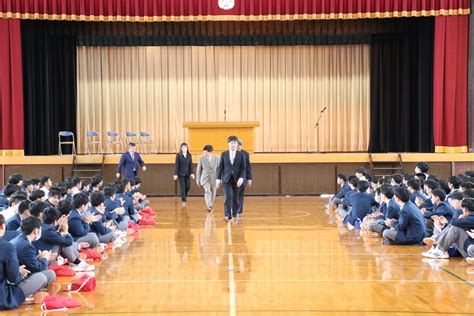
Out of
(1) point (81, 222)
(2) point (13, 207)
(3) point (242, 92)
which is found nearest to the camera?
(2) point (13, 207)

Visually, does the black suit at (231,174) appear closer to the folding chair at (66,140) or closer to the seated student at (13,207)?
the seated student at (13,207)

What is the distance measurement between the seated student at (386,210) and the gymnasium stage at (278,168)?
8235mm

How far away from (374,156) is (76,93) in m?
9.85

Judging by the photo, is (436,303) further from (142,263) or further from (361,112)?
(361,112)

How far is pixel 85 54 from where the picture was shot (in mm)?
Result: 25203

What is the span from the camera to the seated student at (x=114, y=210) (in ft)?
38.6

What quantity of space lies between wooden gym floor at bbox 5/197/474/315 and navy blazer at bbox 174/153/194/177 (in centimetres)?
478

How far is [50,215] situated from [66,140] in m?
16.6

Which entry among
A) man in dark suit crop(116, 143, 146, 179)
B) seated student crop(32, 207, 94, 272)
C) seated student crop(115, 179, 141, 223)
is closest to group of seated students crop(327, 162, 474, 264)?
seated student crop(115, 179, 141, 223)

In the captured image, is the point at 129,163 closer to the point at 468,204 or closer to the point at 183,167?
the point at 183,167

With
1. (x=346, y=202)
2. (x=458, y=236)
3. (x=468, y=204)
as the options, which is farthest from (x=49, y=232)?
(x=346, y=202)

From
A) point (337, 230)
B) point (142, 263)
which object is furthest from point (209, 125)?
point (142, 263)

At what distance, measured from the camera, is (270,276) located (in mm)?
8391

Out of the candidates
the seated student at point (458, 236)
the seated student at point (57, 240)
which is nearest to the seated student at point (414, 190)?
the seated student at point (458, 236)
